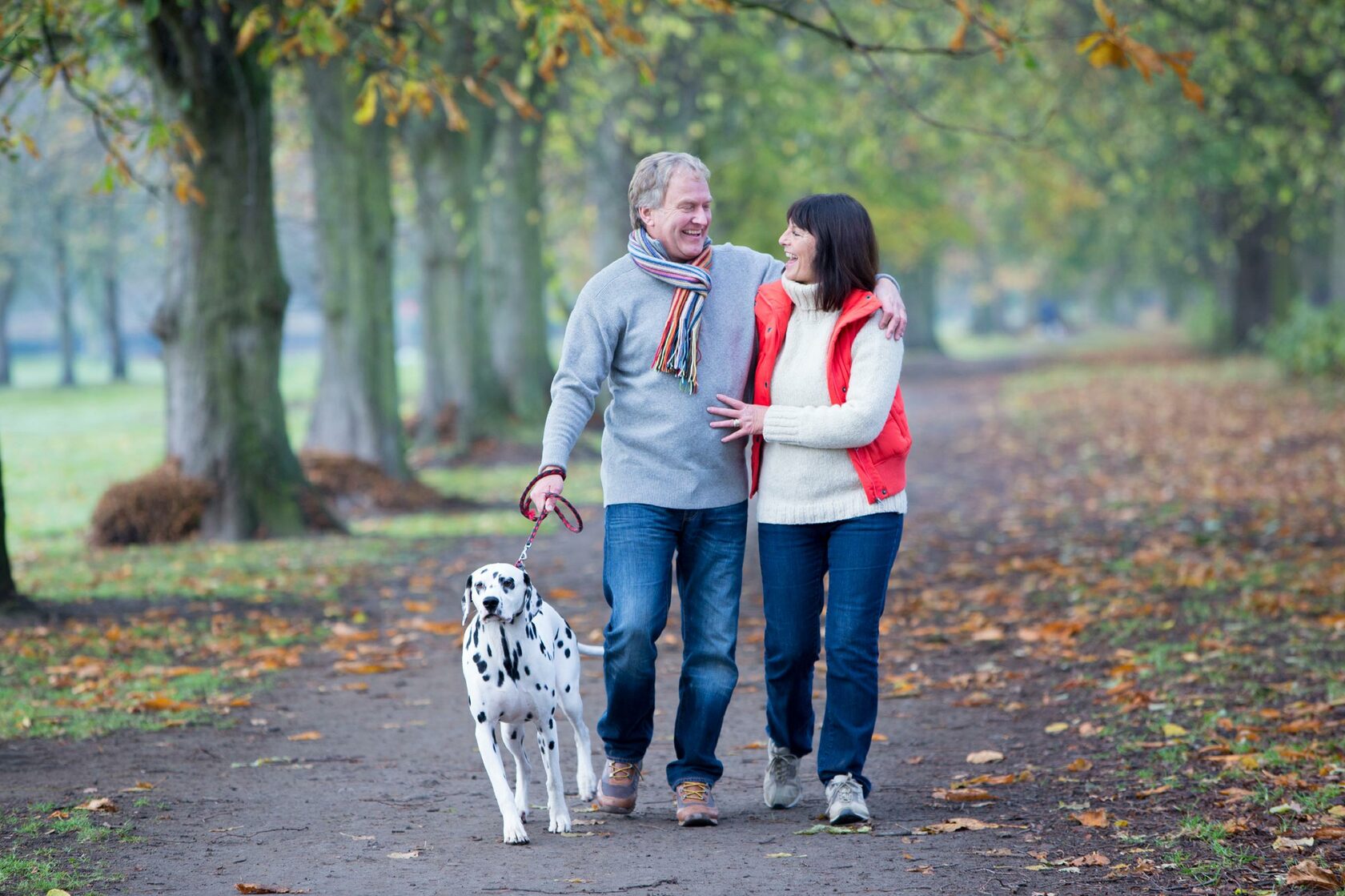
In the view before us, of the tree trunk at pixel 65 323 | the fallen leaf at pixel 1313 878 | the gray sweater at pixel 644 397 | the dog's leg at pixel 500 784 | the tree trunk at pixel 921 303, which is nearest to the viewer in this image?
the fallen leaf at pixel 1313 878

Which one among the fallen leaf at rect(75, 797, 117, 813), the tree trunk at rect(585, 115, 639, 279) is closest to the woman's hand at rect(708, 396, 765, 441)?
the fallen leaf at rect(75, 797, 117, 813)

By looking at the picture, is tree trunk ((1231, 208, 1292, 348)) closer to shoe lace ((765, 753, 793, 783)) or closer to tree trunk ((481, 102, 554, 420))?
tree trunk ((481, 102, 554, 420))

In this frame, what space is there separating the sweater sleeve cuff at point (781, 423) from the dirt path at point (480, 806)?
4.37 feet

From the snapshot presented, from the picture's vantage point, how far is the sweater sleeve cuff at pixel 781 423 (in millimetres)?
5223

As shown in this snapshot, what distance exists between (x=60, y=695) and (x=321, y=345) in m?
11.3

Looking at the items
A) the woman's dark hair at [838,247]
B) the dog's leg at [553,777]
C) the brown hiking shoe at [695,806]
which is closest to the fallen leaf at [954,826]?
the brown hiking shoe at [695,806]

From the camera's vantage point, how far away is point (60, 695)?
7.66m

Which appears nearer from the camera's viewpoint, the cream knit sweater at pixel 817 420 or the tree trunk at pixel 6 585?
the cream knit sweater at pixel 817 420

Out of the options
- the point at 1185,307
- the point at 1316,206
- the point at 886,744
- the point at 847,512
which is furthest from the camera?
the point at 1185,307

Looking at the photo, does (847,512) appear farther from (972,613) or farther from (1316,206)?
(1316,206)

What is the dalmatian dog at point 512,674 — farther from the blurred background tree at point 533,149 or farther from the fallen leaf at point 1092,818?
the blurred background tree at point 533,149

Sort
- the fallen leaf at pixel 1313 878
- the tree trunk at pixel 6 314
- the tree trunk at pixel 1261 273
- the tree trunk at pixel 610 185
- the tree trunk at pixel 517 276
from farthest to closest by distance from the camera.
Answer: the tree trunk at pixel 6 314, the tree trunk at pixel 1261 273, the tree trunk at pixel 610 185, the tree trunk at pixel 517 276, the fallen leaf at pixel 1313 878

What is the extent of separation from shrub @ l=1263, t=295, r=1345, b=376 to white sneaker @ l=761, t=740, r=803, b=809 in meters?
24.7

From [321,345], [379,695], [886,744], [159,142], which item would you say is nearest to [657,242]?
[886,744]
